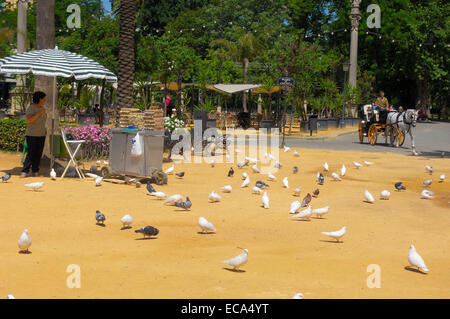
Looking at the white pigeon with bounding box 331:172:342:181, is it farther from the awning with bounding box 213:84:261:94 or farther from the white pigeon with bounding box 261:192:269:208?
the awning with bounding box 213:84:261:94

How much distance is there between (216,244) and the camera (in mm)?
8070

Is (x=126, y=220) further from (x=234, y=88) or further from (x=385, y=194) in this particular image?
(x=234, y=88)

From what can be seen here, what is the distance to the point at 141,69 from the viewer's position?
34.7 metres

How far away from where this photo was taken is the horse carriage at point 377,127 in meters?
26.4

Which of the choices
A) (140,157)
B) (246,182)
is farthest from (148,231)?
(246,182)

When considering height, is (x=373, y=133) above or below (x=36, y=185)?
above

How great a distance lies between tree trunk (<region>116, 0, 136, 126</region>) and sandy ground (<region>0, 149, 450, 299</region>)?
568 cm

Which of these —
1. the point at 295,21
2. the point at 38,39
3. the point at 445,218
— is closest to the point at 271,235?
the point at 445,218

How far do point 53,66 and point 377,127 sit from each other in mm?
17342

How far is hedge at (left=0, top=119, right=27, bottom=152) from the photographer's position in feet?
61.7

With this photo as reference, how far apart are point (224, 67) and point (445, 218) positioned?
45.1 meters

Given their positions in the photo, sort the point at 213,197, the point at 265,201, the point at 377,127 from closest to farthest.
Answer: the point at 265,201 → the point at 213,197 → the point at 377,127

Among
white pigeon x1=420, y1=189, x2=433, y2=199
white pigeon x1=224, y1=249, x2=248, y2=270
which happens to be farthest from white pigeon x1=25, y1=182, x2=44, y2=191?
white pigeon x1=420, y1=189, x2=433, y2=199
